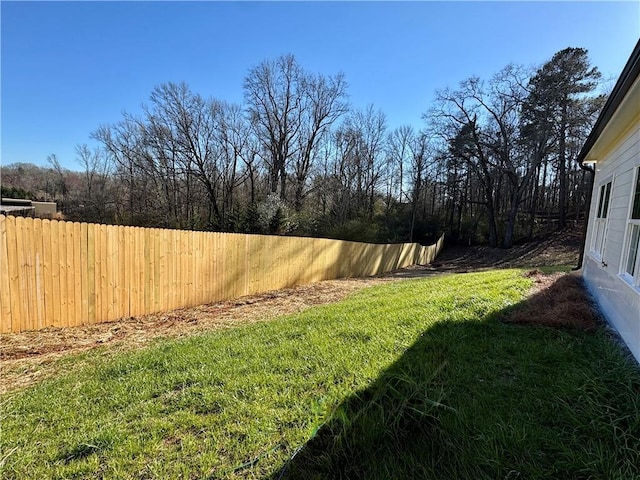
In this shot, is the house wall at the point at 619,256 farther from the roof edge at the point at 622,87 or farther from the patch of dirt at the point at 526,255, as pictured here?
the patch of dirt at the point at 526,255

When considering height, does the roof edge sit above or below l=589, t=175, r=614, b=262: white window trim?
above

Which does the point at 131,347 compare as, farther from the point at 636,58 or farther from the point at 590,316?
the point at 636,58

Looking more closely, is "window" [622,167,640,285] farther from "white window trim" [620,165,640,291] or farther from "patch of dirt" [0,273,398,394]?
"patch of dirt" [0,273,398,394]

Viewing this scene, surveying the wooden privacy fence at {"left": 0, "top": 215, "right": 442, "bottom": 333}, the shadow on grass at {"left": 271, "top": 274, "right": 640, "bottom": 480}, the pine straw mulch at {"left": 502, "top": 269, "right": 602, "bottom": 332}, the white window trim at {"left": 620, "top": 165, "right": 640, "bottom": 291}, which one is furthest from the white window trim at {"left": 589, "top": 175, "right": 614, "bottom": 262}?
the wooden privacy fence at {"left": 0, "top": 215, "right": 442, "bottom": 333}

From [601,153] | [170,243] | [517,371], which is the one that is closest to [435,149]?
[601,153]

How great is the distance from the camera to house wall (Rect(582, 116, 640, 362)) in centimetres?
280

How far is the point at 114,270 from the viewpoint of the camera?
4949mm

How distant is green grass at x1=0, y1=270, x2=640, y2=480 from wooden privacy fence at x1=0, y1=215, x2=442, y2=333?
4.45 ft

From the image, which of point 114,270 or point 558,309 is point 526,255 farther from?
point 114,270

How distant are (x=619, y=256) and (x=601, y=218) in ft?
6.87

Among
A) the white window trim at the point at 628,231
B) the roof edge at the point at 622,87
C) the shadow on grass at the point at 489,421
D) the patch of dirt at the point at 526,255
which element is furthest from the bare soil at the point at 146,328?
the patch of dirt at the point at 526,255

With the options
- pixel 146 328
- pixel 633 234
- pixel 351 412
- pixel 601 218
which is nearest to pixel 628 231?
pixel 633 234

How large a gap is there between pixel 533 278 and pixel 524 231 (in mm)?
18996

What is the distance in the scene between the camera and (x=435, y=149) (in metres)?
25.3
